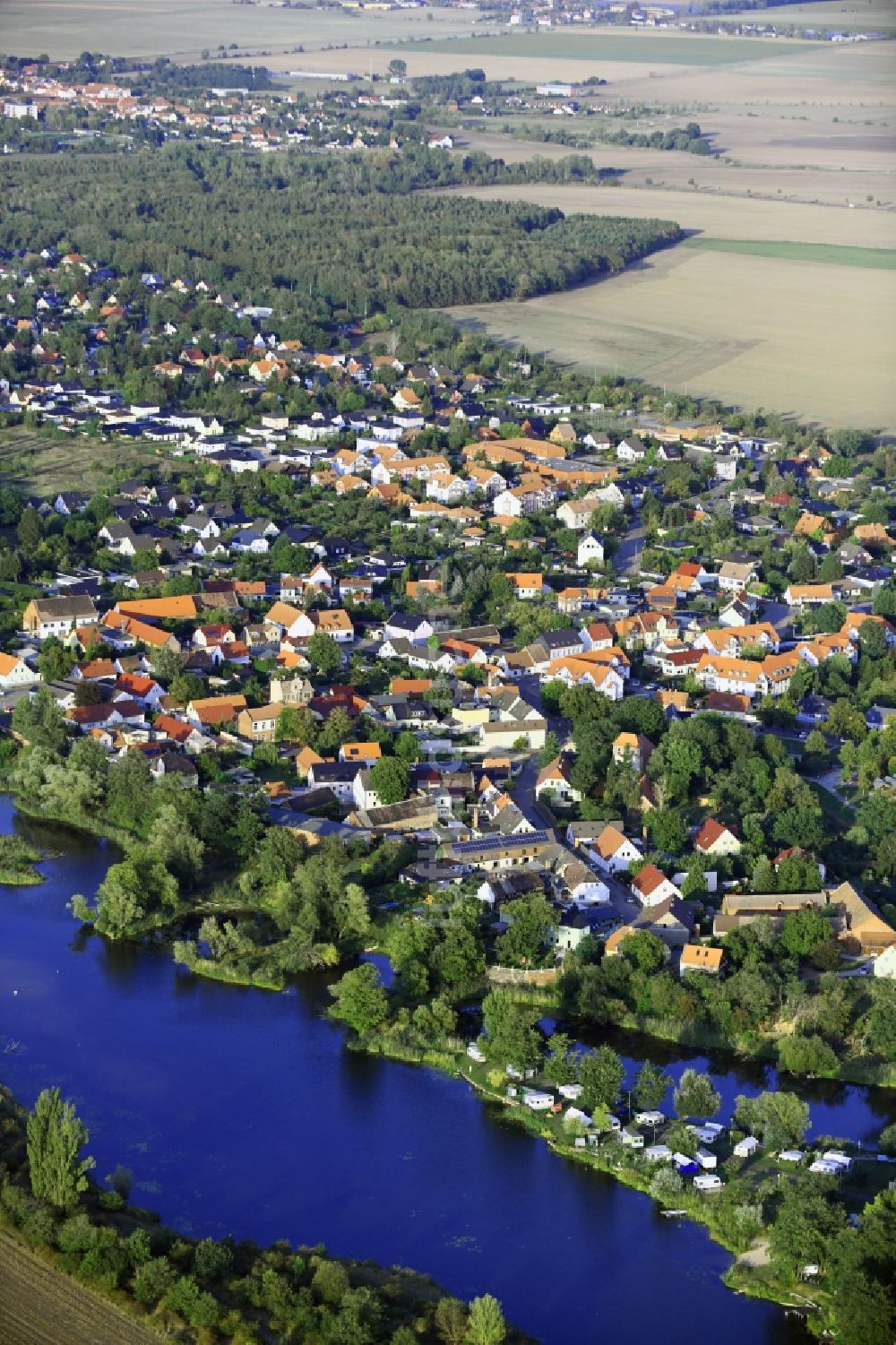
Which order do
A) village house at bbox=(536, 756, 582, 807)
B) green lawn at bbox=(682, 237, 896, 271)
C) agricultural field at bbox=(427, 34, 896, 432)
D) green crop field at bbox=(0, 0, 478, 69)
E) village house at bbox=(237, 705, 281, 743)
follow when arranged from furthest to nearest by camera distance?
green crop field at bbox=(0, 0, 478, 69), green lawn at bbox=(682, 237, 896, 271), agricultural field at bbox=(427, 34, 896, 432), village house at bbox=(237, 705, 281, 743), village house at bbox=(536, 756, 582, 807)

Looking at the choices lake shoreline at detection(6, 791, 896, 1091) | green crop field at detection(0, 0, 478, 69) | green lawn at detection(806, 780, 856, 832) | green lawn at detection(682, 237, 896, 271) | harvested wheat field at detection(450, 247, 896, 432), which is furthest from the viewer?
A: green crop field at detection(0, 0, 478, 69)

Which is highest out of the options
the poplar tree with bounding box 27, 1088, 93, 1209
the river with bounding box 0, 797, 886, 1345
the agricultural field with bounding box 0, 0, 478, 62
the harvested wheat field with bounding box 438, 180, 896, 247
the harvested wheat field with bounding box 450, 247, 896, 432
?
the agricultural field with bounding box 0, 0, 478, 62

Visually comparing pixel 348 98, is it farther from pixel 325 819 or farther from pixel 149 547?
pixel 325 819

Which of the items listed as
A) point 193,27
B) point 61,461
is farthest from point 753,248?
point 193,27

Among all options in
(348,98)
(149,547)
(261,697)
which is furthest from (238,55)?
(261,697)

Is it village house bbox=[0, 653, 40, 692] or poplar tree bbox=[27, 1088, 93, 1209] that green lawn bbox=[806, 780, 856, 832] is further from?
poplar tree bbox=[27, 1088, 93, 1209]

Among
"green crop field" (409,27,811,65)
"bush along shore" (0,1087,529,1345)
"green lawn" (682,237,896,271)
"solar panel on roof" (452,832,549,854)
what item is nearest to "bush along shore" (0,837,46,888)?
"solar panel on roof" (452,832,549,854)

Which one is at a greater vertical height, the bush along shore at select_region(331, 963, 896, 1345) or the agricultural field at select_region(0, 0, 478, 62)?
the agricultural field at select_region(0, 0, 478, 62)

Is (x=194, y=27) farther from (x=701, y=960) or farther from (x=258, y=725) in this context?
(x=701, y=960)
